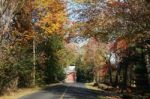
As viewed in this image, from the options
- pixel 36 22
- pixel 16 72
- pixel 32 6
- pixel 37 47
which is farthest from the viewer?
pixel 37 47

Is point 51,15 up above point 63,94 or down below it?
above

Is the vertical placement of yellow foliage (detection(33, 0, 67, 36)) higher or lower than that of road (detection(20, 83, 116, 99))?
higher

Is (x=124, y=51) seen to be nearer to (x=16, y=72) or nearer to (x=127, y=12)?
(x=16, y=72)

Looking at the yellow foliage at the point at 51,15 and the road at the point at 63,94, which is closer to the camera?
the road at the point at 63,94

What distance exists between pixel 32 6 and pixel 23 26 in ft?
15.8

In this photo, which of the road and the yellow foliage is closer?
the road

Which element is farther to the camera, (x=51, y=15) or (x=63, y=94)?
(x=51, y=15)

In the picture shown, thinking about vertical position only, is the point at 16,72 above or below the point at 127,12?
below

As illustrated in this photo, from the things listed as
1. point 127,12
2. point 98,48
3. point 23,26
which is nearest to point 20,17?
point 23,26

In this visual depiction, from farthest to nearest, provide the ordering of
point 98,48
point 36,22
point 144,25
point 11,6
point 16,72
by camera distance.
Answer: point 98,48 → point 36,22 → point 16,72 → point 11,6 → point 144,25

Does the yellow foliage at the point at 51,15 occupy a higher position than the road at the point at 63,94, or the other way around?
the yellow foliage at the point at 51,15

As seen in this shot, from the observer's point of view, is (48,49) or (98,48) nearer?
(48,49)

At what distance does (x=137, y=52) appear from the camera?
183 feet

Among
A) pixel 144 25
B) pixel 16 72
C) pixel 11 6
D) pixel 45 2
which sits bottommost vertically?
pixel 16 72
